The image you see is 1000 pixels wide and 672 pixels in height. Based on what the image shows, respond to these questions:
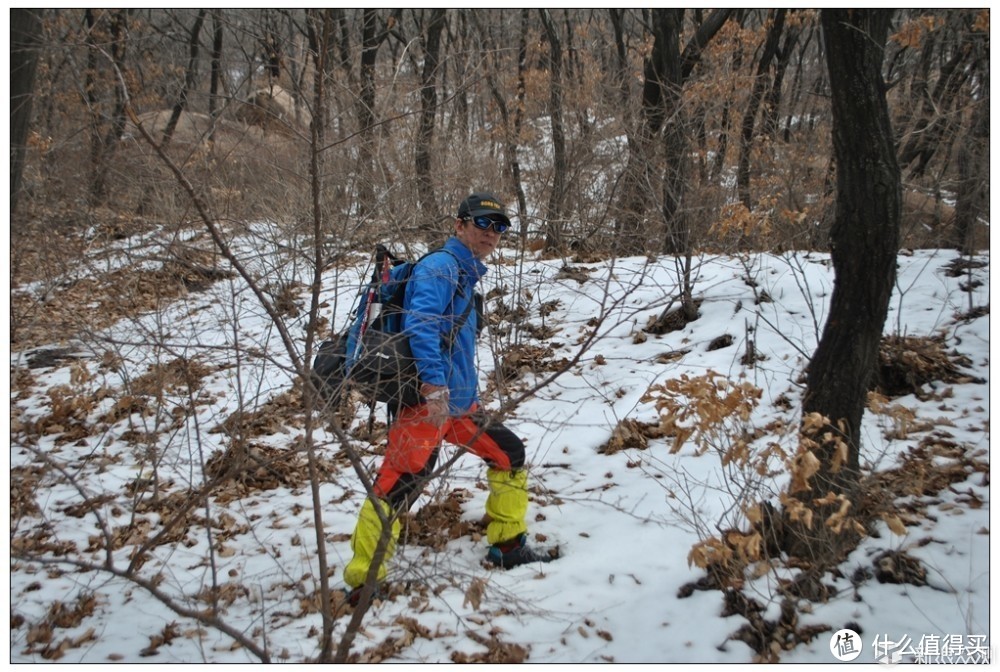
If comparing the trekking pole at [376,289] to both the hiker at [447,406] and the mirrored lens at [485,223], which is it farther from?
the mirrored lens at [485,223]

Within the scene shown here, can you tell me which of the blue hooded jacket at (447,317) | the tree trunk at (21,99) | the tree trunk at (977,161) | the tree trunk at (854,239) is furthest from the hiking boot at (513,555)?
the tree trunk at (977,161)

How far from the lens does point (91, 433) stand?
5379 mm

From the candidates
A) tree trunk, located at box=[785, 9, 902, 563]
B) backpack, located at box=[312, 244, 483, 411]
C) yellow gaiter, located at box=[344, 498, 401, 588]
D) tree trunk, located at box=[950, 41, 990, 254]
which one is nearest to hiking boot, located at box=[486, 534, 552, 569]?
yellow gaiter, located at box=[344, 498, 401, 588]

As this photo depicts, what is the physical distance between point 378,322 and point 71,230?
4127 millimetres

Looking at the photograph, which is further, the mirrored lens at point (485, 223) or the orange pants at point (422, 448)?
the mirrored lens at point (485, 223)

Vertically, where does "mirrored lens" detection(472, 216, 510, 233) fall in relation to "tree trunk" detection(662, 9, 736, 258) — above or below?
below

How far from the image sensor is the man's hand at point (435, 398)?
2790 millimetres

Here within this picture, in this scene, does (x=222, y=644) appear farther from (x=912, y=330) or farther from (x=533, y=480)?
(x=912, y=330)

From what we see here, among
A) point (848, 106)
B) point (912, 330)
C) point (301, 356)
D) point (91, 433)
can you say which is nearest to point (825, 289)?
point (912, 330)

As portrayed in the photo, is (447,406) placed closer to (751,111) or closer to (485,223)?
(485,223)

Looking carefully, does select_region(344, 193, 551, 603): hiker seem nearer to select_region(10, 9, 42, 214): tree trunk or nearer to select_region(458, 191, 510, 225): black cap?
select_region(458, 191, 510, 225): black cap

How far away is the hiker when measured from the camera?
9.48ft

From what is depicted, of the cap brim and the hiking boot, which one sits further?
the hiking boot

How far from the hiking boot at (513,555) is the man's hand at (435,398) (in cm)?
100
